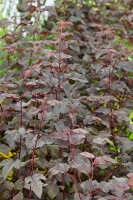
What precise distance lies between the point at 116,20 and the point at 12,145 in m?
3.08

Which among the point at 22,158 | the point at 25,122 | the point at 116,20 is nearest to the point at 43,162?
the point at 22,158

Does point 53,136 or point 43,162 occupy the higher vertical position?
point 53,136

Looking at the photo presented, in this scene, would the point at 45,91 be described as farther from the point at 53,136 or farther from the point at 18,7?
the point at 18,7

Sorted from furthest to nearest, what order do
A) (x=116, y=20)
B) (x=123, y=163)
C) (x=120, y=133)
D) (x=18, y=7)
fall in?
(x=116, y=20) → (x=18, y=7) → (x=120, y=133) → (x=123, y=163)

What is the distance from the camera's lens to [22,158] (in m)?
2.14

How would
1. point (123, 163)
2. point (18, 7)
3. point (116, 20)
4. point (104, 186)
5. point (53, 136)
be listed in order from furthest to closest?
point (116, 20)
point (18, 7)
point (123, 163)
point (53, 136)
point (104, 186)

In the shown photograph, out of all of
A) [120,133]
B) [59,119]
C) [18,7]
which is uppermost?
[18,7]

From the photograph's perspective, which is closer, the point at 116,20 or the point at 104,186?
the point at 104,186

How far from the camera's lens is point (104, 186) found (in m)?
1.84

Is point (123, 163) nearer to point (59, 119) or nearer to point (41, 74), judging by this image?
point (59, 119)

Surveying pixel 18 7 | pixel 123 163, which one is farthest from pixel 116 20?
pixel 123 163

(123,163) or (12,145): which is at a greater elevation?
(12,145)

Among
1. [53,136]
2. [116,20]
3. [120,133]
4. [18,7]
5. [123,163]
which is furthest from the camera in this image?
[116,20]

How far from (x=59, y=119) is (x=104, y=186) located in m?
0.61
